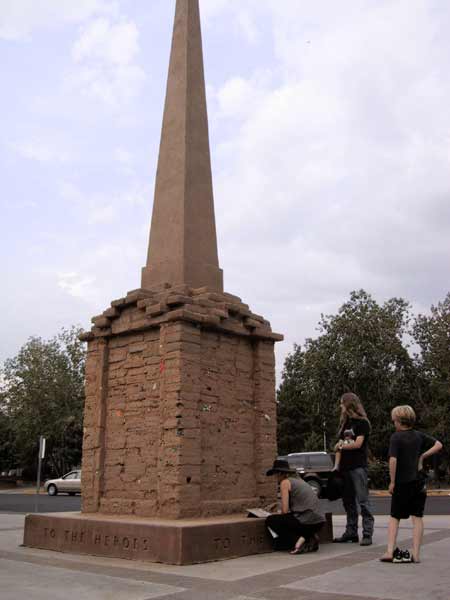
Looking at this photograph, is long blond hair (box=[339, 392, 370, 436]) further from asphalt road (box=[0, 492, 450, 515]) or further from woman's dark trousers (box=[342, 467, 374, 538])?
asphalt road (box=[0, 492, 450, 515])

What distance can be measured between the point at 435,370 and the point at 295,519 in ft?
107

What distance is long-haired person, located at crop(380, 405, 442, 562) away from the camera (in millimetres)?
6941

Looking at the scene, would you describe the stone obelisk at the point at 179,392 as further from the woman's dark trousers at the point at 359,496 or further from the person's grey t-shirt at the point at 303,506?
the woman's dark trousers at the point at 359,496

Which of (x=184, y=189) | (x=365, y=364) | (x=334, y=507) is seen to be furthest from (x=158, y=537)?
(x=365, y=364)

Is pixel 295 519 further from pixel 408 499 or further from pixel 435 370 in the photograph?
pixel 435 370

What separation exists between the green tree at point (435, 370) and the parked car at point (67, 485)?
2004 cm

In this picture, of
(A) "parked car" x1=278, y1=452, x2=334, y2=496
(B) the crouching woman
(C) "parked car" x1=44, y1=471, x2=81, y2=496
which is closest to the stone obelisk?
(B) the crouching woman

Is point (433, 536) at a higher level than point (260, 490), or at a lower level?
lower

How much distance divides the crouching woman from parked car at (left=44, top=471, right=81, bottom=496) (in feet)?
79.8

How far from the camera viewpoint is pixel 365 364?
37719mm

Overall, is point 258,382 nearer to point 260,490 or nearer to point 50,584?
point 260,490

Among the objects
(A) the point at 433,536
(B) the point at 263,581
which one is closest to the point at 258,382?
(A) the point at 433,536

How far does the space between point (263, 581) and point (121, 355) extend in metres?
4.87

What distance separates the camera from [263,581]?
639cm
